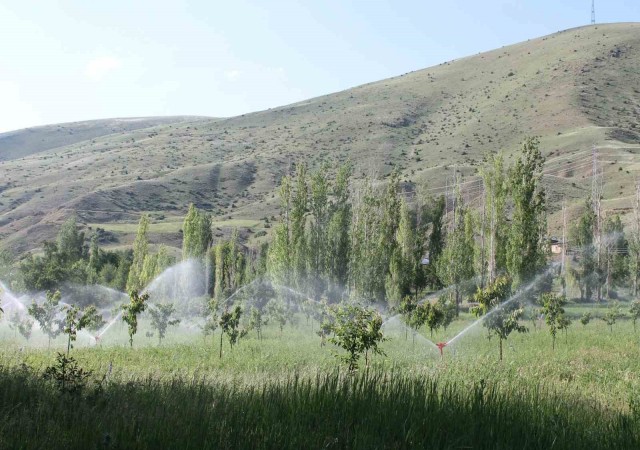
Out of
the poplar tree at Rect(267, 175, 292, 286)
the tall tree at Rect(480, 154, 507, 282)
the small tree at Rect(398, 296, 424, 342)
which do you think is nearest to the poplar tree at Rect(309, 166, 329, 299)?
the poplar tree at Rect(267, 175, 292, 286)

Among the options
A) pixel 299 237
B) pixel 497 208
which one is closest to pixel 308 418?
pixel 497 208

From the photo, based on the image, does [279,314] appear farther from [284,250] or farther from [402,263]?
[402,263]

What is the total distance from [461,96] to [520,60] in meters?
22.8

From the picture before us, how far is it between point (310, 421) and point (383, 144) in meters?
136

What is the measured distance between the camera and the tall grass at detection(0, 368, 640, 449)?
17.3ft

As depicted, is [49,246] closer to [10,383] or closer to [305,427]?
[10,383]

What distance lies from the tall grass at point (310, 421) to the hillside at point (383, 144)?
273 feet

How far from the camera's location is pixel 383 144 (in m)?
139

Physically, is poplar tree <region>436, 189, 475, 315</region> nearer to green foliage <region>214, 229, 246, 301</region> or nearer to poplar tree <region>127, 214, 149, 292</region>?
green foliage <region>214, 229, 246, 301</region>

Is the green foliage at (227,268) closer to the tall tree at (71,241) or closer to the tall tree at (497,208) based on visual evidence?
the tall tree at (71,241)

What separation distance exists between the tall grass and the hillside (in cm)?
8335

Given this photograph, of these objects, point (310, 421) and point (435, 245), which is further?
point (435, 245)

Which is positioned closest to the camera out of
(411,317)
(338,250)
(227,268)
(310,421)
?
(310,421)

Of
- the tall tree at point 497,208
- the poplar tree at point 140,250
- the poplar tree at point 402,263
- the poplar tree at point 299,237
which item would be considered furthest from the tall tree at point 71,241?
the tall tree at point 497,208
